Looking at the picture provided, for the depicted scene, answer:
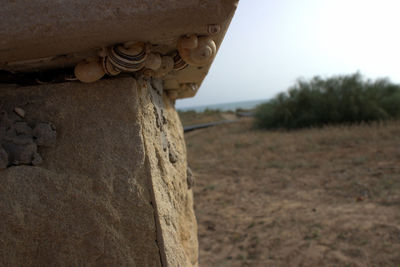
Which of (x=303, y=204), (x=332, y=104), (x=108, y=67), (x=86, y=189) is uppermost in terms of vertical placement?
(x=332, y=104)

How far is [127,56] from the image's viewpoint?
0.89 m

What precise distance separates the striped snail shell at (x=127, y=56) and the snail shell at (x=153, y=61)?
0.04 meters

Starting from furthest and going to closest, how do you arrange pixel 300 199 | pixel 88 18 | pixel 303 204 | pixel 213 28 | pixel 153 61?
1. pixel 300 199
2. pixel 303 204
3. pixel 153 61
4. pixel 213 28
5. pixel 88 18

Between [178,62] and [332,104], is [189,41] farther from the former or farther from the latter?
[332,104]

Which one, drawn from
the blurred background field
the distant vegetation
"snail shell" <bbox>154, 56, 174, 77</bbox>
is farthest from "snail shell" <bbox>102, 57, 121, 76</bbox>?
the distant vegetation

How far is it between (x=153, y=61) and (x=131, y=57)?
3.6 inches

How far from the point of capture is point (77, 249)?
36.6 inches

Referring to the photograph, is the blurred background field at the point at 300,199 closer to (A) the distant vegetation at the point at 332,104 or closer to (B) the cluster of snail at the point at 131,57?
(B) the cluster of snail at the point at 131,57

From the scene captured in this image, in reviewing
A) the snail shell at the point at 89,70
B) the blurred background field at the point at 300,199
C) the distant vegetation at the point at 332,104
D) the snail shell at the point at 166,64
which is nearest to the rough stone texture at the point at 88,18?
the snail shell at the point at 89,70

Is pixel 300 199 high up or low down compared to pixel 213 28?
down

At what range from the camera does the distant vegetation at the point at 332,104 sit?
36.5ft

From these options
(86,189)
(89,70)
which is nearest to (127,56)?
(89,70)

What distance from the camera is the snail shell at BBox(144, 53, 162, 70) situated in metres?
0.96

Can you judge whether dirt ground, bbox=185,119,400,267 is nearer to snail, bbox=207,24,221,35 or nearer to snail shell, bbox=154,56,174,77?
snail shell, bbox=154,56,174,77
